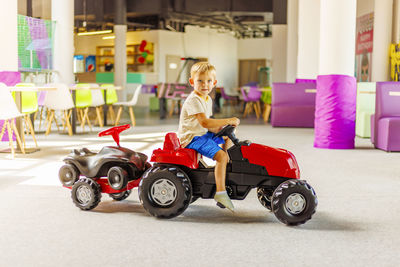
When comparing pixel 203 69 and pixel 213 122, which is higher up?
pixel 203 69

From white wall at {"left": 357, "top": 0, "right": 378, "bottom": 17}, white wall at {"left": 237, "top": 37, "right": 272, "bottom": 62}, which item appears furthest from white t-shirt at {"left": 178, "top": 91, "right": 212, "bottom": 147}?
white wall at {"left": 237, "top": 37, "right": 272, "bottom": 62}

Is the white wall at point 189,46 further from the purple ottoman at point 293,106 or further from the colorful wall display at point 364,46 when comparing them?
the purple ottoman at point 293,106

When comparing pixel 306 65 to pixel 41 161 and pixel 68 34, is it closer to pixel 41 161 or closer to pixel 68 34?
pixel 68 34

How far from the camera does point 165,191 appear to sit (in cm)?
325

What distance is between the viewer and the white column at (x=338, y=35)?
711 cm

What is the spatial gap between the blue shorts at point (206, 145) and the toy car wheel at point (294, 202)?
18.3 inches

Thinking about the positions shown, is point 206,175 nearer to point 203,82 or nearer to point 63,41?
point 203,82

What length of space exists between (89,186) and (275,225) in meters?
1.27

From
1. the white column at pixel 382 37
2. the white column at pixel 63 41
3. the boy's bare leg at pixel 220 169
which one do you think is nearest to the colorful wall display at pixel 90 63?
the white column at pixel 63 41

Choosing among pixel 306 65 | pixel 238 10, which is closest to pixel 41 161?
pixel 306 65

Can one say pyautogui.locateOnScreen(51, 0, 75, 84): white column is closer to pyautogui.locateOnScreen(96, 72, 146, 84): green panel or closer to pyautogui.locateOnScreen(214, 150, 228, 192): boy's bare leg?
pyautogui.locateOnScreen(96, 72, 146, 84): green panel

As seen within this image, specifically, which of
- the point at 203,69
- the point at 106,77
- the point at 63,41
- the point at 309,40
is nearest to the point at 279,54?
the point at 309,40

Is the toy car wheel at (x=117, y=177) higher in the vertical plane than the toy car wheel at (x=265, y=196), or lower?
higher

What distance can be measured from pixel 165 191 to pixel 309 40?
1035 cm
